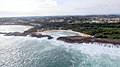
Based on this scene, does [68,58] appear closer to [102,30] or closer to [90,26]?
[102,30]

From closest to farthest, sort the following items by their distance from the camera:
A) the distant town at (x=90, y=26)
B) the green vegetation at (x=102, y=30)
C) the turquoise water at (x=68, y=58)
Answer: the turquoise water at (x=68, y=58) → the green vegetation at (x=102, y=30) → the distant town at (x=90, y=26)

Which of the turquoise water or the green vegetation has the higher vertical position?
the green vegetation

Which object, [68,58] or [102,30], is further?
[102,30]

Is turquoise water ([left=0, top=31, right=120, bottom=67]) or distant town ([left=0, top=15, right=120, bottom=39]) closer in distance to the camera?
turquoise water ([left=0, top=31, right=120, bottom=67])

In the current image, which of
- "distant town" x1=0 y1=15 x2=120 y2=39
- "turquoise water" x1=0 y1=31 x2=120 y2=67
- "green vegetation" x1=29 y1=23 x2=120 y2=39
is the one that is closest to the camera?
"turquoise water" x1=0 y1=31 x2=120 y2=67

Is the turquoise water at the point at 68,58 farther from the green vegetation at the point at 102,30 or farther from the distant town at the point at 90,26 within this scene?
the distant town at the point at 90,26

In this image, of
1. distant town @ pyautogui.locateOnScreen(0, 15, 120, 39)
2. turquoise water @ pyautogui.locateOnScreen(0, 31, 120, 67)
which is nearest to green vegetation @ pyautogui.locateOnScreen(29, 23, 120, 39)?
distant town @ pyautogui.locateOnScreen(0, 15, 120, 39)

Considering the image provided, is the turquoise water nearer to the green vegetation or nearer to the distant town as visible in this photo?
the green vegetation

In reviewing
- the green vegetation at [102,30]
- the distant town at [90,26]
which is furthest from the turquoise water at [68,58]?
the distant town at [90,26]

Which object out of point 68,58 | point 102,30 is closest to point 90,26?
point 102,30

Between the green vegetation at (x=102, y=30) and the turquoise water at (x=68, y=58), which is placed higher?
the green vegetation at (x=102, y=30)

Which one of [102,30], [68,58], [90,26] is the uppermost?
[102,30]

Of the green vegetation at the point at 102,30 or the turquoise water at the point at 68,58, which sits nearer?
the turquoise water at the point at 68,58
